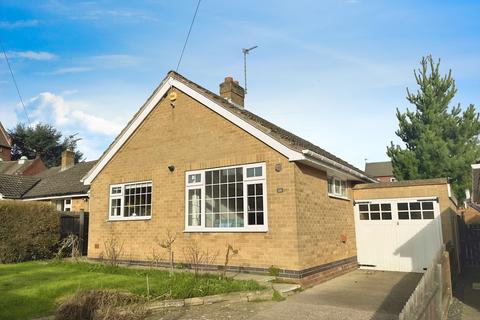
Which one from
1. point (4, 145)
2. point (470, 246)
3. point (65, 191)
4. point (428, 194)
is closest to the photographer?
point (428, 194)

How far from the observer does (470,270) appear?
14.6 metres

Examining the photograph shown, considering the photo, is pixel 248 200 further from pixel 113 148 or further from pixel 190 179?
pixel 113 148

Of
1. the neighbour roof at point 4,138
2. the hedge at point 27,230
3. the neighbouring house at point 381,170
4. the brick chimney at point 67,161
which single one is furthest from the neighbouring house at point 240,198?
the neighbouring house at point 381,170

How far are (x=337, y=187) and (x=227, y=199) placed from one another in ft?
14.5

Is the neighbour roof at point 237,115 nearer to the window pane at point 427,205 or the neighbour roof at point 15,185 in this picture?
the window pane at point 427,205

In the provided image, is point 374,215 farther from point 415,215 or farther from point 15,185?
point 15,185

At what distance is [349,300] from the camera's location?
7.99 meters

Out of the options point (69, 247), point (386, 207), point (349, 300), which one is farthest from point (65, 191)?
point (349, 300)

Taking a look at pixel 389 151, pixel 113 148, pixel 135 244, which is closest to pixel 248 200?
pixel 135 244

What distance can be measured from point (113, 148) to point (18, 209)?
13.9ft

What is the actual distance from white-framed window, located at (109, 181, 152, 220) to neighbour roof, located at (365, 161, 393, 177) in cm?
5390

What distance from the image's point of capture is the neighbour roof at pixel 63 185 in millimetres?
19328

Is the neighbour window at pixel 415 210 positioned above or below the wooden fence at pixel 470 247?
above

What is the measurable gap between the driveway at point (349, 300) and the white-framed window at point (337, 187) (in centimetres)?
Result: 283
